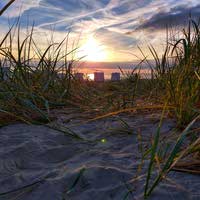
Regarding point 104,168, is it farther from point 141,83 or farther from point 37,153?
point 141,83

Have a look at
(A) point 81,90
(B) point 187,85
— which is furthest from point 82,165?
(A) point 81,90

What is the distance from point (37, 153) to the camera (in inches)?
53.7

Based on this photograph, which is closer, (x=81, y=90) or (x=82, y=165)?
(x=82, y=165)

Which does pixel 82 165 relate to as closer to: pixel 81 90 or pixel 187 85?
pixel 187 85

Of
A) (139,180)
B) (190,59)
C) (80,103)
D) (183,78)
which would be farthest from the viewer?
(80,103)

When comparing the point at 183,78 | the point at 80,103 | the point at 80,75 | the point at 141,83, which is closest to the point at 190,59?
the point at 183,78

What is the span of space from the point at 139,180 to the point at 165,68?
53.3 inches

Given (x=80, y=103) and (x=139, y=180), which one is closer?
(x=139, y=180)

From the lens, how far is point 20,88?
2121 mm

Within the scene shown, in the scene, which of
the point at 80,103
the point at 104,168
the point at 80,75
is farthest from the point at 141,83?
the point at 104,168

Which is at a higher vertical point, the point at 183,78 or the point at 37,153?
the point at 183,78

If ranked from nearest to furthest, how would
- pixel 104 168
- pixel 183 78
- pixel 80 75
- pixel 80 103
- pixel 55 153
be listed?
pixel 104 168
pixel 55 153
pixel 183 78
pixel 80 103
pixel 80 75

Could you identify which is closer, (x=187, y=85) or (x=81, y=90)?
(x=187, y=85)

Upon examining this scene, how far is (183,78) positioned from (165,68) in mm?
624
